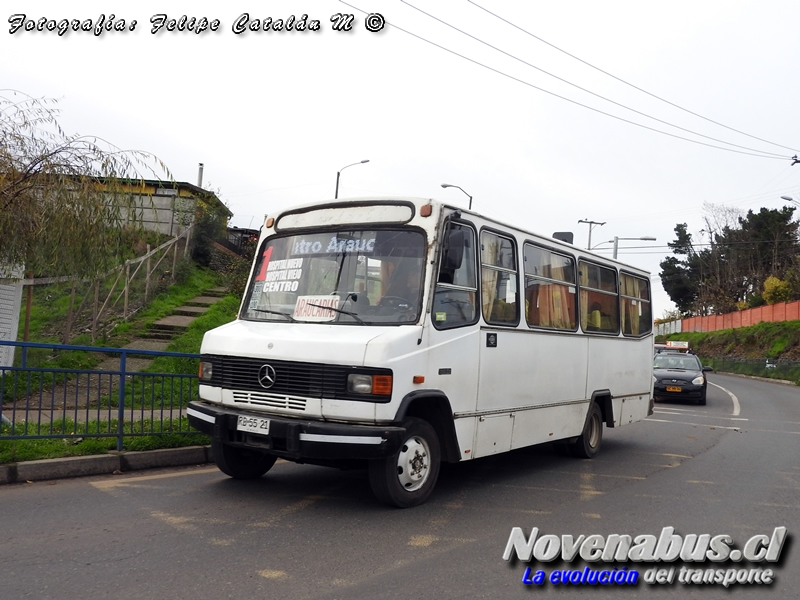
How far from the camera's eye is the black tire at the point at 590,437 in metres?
9.93

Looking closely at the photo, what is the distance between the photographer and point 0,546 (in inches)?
201

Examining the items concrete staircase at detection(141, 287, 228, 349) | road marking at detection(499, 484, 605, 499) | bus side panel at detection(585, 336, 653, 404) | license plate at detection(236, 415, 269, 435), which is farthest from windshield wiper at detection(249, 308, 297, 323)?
concrete staircase at detection(141, 287, 228, 349)

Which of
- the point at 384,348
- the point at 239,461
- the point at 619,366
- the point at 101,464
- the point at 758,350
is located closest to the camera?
the point at 384,348

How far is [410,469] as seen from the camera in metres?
6.44

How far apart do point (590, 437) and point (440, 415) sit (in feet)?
13.6

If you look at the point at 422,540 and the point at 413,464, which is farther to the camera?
the point at 413,464

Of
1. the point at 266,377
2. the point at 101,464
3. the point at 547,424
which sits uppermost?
the point at 266,377

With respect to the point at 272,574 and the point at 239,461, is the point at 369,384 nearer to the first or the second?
the point at 272,574

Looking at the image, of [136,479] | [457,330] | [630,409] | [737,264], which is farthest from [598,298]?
[737,264]

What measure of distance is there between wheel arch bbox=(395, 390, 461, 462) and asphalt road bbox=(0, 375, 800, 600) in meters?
0.52

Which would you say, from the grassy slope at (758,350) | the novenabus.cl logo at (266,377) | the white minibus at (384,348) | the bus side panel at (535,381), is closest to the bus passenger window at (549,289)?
the white minibus at (384,348)

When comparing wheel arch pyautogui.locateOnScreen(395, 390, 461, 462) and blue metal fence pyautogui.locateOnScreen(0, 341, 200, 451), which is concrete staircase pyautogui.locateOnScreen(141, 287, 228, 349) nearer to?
blue metal fence pyautogui.locateOnScreen(0, 341, 200, 451)

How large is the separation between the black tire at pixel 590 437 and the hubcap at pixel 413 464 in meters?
3.83

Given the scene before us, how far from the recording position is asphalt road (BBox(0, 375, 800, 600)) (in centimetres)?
461
